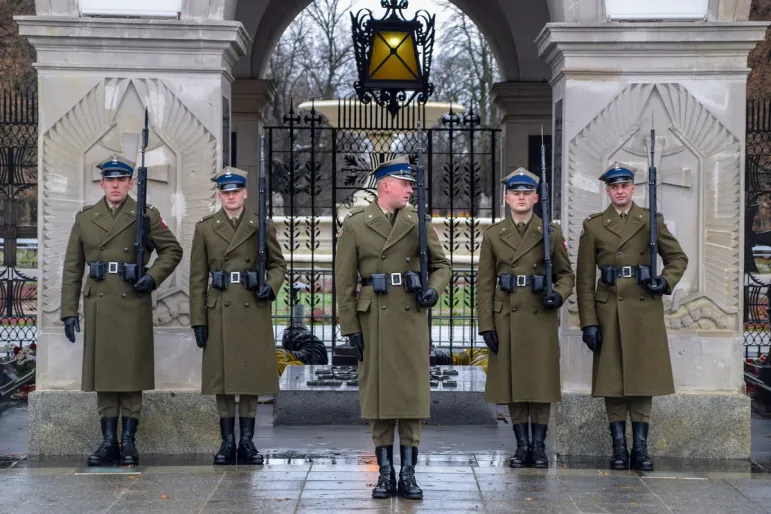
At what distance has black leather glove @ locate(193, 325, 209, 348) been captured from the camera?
29.5 feet

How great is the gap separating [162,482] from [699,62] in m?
4.68

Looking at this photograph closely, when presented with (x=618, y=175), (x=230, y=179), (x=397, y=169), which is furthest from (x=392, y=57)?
(x=397, y=169)

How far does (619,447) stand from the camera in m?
8.98

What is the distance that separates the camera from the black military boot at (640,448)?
8875 mm

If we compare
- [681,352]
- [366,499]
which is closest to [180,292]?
[366,499]

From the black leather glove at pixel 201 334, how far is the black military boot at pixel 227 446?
21.4 inches

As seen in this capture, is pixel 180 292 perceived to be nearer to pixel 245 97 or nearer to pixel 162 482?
→ pixel 162 482

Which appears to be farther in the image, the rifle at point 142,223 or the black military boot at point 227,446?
the black military boot at point 227,446

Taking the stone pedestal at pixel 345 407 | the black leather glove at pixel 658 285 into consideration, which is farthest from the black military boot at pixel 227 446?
the black leather glove at pixel 658 285

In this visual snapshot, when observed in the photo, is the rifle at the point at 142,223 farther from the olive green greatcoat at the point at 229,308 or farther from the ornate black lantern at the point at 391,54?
the ornate black lantern at the point at 391,54

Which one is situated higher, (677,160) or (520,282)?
(677,160)

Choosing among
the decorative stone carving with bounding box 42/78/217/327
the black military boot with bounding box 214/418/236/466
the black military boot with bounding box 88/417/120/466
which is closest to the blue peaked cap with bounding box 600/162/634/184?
the decorative stone carving with bounding box 42/78/217/327

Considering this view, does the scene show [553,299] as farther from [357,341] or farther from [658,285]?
[357,341]

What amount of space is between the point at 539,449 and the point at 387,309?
1.70 meters
